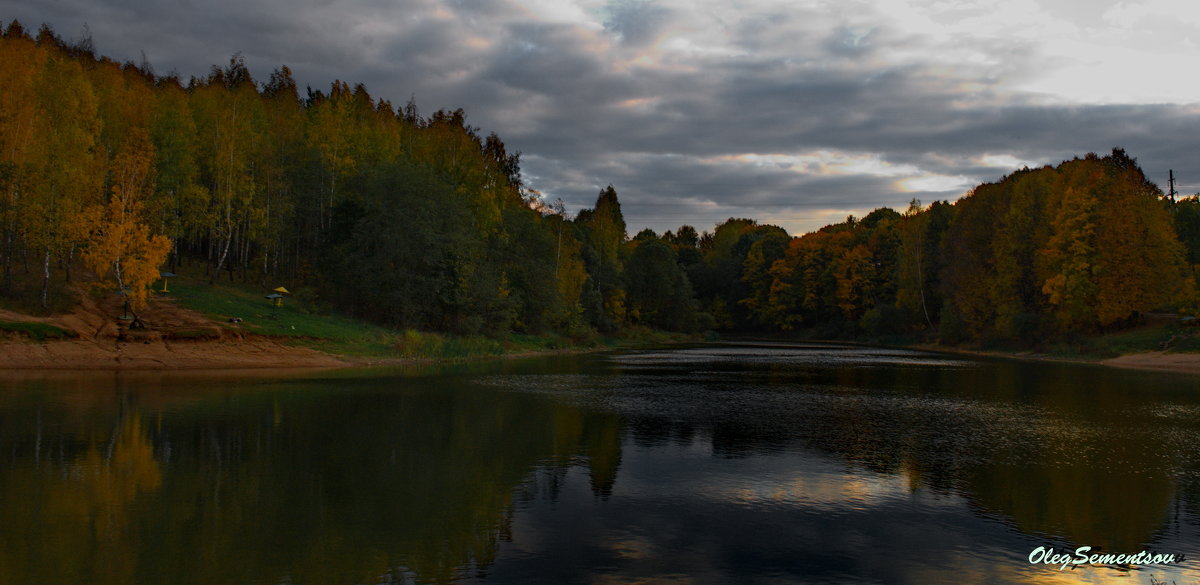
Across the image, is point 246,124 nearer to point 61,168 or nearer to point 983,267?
point 61,168

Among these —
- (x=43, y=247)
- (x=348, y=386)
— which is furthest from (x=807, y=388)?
(x=43, y=247)

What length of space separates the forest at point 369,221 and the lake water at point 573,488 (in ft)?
59.8

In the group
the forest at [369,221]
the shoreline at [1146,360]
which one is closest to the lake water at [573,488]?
the forest at [369,221]

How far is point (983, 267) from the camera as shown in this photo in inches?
3462

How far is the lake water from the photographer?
11.7 m

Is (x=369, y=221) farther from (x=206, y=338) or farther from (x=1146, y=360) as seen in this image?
(x=1146, y=360)

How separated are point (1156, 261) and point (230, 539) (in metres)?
79.4

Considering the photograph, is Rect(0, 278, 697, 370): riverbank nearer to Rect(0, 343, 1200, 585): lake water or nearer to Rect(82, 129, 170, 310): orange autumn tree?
Rect(82, 129, 170, 310): orange autumn tree

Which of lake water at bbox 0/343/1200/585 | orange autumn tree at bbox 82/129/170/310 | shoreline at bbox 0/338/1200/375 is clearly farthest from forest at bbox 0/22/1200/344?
lake water at bbox 0/343/1200/585

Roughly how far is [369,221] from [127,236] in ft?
66.5

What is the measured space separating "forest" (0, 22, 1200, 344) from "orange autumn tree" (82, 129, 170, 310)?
12 cm

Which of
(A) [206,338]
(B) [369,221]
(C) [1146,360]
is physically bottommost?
(C) [1146,360]

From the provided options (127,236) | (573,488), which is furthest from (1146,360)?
(127,236)

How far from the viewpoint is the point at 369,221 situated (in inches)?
2539
